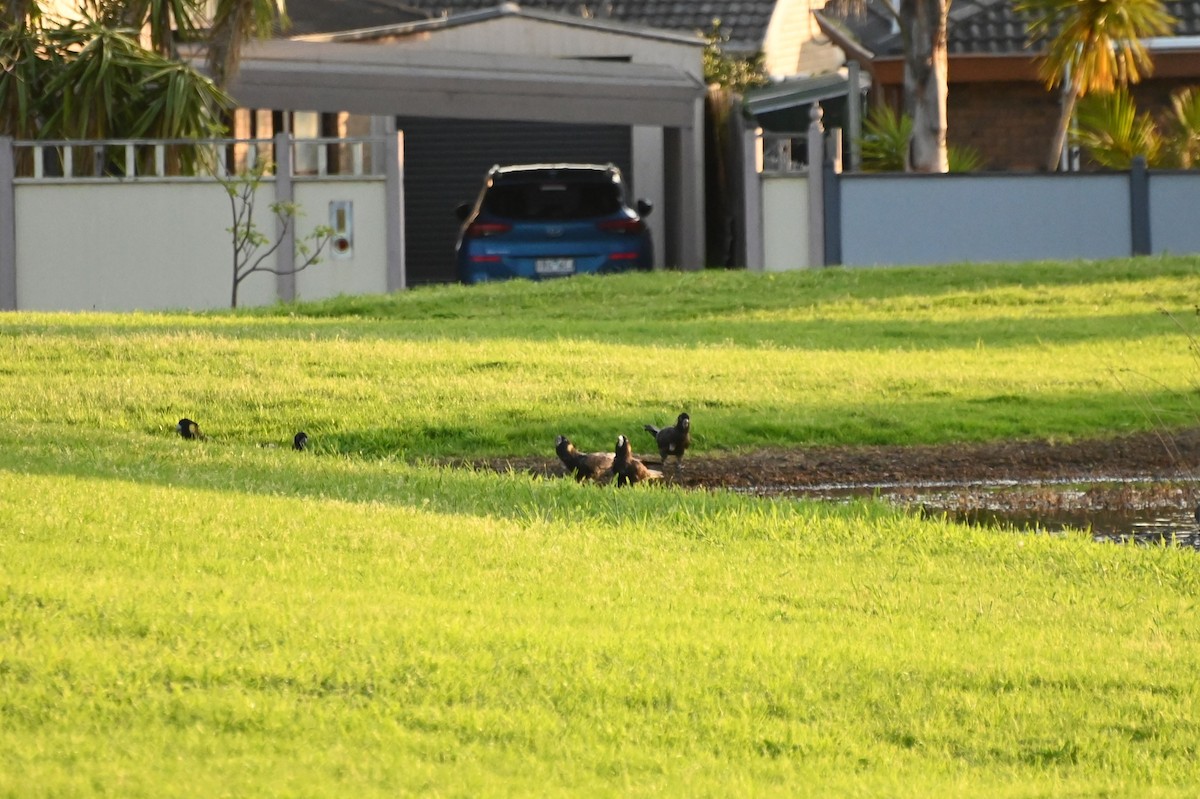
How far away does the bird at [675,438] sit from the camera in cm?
1066

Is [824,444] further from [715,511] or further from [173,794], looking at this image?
[173,794]

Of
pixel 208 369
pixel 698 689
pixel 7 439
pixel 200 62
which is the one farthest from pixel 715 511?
pixel 200 62

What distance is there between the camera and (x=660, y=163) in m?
27.7

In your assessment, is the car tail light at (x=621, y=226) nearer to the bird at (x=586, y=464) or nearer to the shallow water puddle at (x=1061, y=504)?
the shallow water puddle at (x=1061, y=504)

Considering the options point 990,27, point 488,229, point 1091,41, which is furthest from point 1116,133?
point 488,229

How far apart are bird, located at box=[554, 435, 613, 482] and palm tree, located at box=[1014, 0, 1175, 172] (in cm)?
1547

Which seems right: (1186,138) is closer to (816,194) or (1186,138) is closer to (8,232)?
(816,194)

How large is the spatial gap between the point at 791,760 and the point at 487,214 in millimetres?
15546

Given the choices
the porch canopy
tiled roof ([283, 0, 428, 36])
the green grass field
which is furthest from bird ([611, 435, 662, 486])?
tiled roof ([283, 0, 428, 36])

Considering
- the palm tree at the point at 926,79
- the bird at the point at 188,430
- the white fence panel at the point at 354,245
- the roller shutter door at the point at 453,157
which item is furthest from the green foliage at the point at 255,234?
the bird at the point at 188,430

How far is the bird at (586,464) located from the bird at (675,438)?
60cm

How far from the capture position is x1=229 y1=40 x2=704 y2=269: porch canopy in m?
23.0

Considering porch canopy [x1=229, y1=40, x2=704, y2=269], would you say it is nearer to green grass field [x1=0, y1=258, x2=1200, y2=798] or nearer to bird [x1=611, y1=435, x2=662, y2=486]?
green grass field [x1=0, y1=258, x2=1200, y2=798]

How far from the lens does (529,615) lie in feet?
19.7
